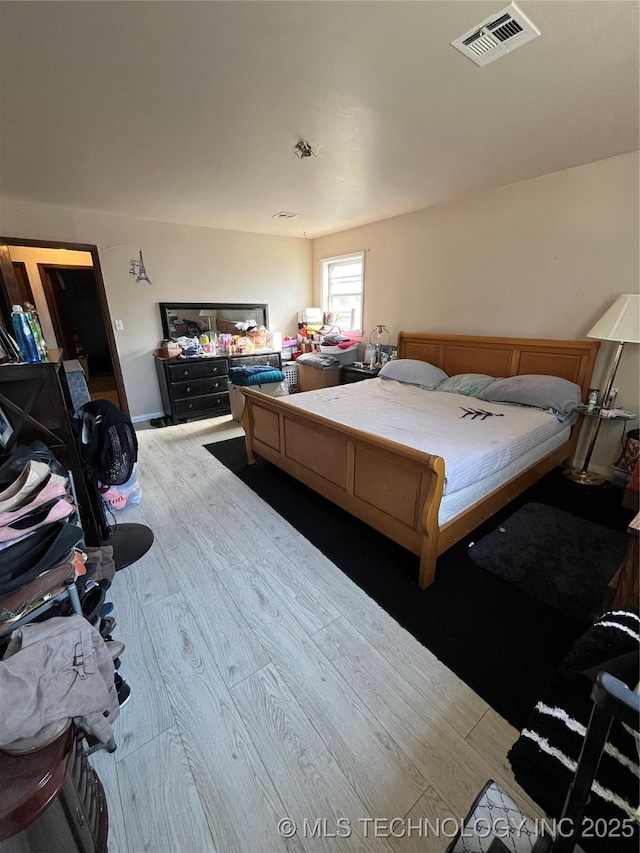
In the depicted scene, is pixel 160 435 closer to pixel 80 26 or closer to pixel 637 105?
pixel 80 26

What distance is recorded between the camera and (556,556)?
205 cm

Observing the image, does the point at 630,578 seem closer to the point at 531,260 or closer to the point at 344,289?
the point at 531,260

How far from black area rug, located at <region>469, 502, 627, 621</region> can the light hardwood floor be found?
754 millimetres

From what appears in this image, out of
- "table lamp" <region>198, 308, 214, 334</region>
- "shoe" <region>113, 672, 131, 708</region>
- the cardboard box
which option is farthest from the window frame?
"shoe" <region>113, 672, 131, 708</region>

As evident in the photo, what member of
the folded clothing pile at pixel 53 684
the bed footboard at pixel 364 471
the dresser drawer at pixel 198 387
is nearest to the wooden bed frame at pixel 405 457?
the bed footboard at pixel 364 471

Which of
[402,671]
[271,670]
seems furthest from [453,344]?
[271,670]

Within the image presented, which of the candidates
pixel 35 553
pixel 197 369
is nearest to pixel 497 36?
pixel 35 553

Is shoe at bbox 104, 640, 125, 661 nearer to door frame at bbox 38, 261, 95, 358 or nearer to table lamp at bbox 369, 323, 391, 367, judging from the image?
table lamp at bbox 369, 323, 391, 367

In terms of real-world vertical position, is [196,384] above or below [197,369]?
below

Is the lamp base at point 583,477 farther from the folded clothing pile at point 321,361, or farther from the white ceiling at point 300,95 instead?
the folded clothing pile at point 321,361

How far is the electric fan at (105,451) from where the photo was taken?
77.3 inches

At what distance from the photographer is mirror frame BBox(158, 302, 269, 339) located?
4498 millimetres

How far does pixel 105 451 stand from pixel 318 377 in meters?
3.16

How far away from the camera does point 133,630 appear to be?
163cm
